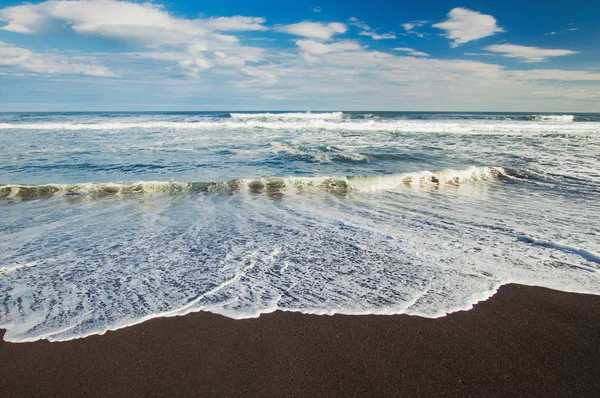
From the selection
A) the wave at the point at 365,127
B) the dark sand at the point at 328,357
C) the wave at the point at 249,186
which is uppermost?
the wave at the point at 365,127

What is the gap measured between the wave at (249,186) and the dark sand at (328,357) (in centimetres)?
539

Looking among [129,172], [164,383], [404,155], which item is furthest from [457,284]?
[404,155]

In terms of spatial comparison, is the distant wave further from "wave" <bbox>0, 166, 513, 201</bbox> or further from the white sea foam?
the white sea foam

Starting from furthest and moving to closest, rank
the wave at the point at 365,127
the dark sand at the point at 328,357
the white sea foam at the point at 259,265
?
1. the wave at the point at 365,127
2. the white sea foam at the point at 259,265
3. the dark sand at the point at 328,357

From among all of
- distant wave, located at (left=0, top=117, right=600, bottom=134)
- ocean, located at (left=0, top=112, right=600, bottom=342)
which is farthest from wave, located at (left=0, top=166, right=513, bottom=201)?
distant wave, located at (left=0, top=117, right=600, bottom=134)

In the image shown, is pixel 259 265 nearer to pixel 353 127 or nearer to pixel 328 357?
pixel 328 357

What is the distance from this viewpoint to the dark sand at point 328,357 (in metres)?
2.24

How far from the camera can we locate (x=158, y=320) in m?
3.00

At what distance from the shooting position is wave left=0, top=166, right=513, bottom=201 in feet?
27.1

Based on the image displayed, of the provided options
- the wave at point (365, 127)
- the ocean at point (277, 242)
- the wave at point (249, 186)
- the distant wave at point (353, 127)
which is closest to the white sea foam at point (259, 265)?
the ocean at point (277, 242)

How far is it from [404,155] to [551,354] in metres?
12.6

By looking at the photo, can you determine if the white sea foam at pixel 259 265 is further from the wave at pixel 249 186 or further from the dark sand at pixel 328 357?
the wave at pixel 249 186

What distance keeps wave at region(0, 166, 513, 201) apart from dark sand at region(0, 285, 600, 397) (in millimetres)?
5393

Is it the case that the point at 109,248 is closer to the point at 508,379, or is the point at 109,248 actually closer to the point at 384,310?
the point at 384,310
